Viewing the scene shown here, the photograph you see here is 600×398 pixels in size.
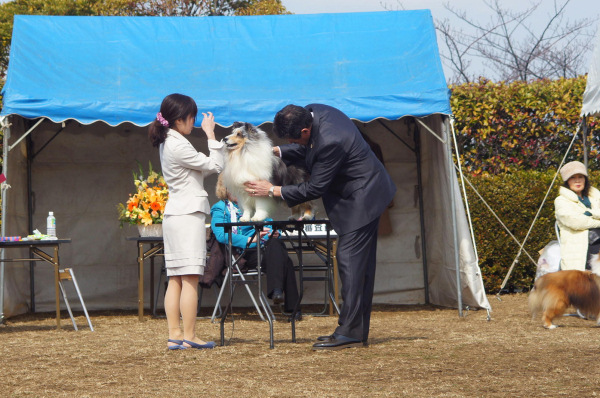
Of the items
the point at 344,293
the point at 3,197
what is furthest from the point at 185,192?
the point at 3,197

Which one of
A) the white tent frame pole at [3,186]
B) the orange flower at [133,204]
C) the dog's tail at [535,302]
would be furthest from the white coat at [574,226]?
the white tent frame pole at [3,186]

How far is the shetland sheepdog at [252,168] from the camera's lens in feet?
18.0

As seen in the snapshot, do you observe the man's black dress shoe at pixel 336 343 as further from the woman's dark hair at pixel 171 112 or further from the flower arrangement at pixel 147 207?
the flower arrangement at pixel 147 207

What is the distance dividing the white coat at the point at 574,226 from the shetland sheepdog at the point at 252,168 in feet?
8.45

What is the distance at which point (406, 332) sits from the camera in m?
6.04

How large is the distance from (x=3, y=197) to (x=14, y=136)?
29.0 inches

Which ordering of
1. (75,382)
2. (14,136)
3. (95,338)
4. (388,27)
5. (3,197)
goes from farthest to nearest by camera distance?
1. (388,27)
2. (14,136)
3. (3,197)
4. (95,338)
5. (75,382)

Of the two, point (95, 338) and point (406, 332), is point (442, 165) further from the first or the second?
point (95, 338)

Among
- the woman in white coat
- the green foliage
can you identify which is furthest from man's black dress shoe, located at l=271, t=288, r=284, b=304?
the green foliage

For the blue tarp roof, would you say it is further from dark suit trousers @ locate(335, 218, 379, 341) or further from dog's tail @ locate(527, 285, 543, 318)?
dark suit trousers @ locate(335, 218, 379, 341)

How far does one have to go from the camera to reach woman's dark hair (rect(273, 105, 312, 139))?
479 centimetres

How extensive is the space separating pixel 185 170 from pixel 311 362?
55.7 inches

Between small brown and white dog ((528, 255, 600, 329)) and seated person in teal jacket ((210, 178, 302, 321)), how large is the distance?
2.06 metres

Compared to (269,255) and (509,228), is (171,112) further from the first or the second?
(509,228)
